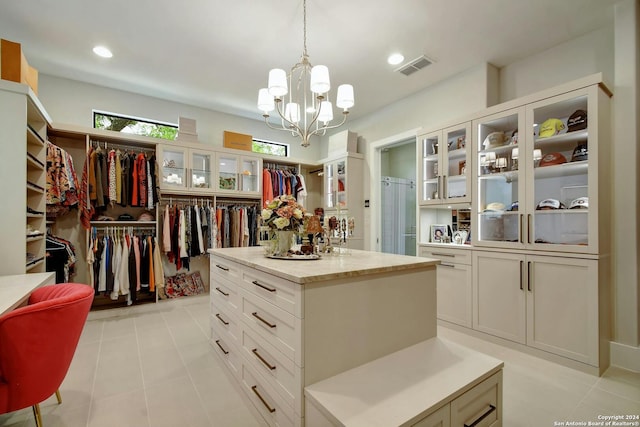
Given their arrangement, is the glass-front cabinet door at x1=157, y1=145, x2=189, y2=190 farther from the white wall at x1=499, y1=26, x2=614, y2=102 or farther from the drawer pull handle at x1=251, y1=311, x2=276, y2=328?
the white wall at x1=499, y1=26, x2=614, y2=102

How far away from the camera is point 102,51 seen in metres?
3.08

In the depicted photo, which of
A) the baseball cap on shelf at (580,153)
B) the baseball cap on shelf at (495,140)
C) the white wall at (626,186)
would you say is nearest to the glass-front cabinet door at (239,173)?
the baseball cap on shelf at (495,140)

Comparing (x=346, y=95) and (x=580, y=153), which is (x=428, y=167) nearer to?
Answer: (x=580, y=153)

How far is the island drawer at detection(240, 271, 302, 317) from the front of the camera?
4.50ft

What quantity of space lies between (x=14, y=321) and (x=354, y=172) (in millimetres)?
4182

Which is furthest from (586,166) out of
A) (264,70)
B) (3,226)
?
(3,226)

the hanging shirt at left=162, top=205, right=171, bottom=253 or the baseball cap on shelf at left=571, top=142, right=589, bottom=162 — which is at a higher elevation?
the baseball cap on shelf at left=571, top=142, right=589, bottom=162

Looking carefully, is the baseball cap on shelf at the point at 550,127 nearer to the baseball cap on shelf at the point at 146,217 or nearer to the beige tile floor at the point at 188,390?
the beige tile floor at the point at 188,390

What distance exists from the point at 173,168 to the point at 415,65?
3.46 meters

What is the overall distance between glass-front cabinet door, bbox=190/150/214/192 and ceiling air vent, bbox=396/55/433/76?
9.51 feet

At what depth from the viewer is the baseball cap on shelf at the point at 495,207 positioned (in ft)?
9.47

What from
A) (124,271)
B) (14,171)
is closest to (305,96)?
(14,171)

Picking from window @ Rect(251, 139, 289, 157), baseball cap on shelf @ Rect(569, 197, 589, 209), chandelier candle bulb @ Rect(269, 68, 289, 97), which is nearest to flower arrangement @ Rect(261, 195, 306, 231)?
chandelier candle bulb @ Rect(269, 68, 289, 97)

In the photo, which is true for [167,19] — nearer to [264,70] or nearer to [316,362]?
[264,70]
